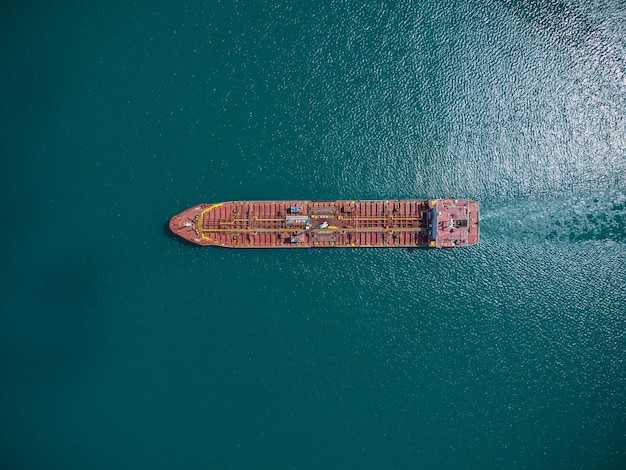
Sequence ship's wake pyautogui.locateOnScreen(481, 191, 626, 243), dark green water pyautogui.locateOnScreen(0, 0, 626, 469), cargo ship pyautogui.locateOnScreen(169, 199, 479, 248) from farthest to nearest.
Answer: ship's wake pyautogui.locateOnScreen(481, 191, 626, 243)
dark green water pyautogui.locateOnScreen(0, 0, 626, 469)
cargo ship pyautogui.locateOnScreen(169, 199, 479, 248)

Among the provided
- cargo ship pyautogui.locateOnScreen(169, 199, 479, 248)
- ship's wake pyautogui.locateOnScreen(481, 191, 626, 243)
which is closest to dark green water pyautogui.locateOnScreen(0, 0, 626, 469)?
ship's wake pyautogui.locateOnScreen(481, 191, 626, 243)

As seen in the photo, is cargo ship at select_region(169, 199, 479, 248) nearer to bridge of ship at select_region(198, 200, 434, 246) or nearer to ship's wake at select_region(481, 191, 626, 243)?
bridge of ship at select_region(198, 200, 434, 246)

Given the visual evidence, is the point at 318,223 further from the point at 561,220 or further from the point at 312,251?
the point at 561,220

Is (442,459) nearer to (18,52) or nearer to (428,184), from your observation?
(428,184)

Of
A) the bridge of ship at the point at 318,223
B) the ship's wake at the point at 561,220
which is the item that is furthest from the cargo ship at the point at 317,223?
the ship's wake at the point at 561,220

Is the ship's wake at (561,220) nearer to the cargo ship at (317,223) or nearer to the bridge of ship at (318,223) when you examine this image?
the cargo ship at (317,223)

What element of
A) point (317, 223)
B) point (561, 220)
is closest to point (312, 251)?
point (317, 223)
